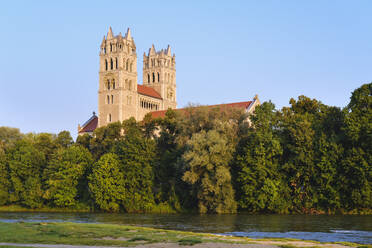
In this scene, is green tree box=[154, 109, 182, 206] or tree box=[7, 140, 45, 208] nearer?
green tree box=[154, 109, 182, 206]

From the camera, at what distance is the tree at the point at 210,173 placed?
54125mm

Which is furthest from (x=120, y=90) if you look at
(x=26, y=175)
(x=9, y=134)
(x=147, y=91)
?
(x=26, y=175)

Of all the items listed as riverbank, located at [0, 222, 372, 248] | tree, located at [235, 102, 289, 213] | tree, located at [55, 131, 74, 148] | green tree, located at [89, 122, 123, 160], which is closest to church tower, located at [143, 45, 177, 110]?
tree, located at [55, 131, 74, 148]

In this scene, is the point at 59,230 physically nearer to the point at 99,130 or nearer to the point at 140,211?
the point at 140,211

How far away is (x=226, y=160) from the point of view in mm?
55844

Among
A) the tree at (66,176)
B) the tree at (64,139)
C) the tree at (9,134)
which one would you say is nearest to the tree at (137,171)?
the tree at (66,176)

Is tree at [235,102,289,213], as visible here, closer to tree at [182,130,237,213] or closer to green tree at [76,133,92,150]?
tree at [182,130,237,213]

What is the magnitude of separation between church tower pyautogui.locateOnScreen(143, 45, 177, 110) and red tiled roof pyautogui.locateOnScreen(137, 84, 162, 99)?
228 centimetres

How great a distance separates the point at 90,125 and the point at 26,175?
4727 cm

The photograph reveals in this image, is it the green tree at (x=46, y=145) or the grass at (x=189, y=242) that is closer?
the grass at (x=189, y=242)

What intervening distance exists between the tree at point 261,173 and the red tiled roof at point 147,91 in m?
68.3

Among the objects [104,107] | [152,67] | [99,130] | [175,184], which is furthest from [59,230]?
[152,67]

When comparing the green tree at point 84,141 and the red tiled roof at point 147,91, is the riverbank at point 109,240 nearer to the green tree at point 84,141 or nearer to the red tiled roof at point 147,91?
the green tree at point 84,141

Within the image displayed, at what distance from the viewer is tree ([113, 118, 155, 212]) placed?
206 ft
